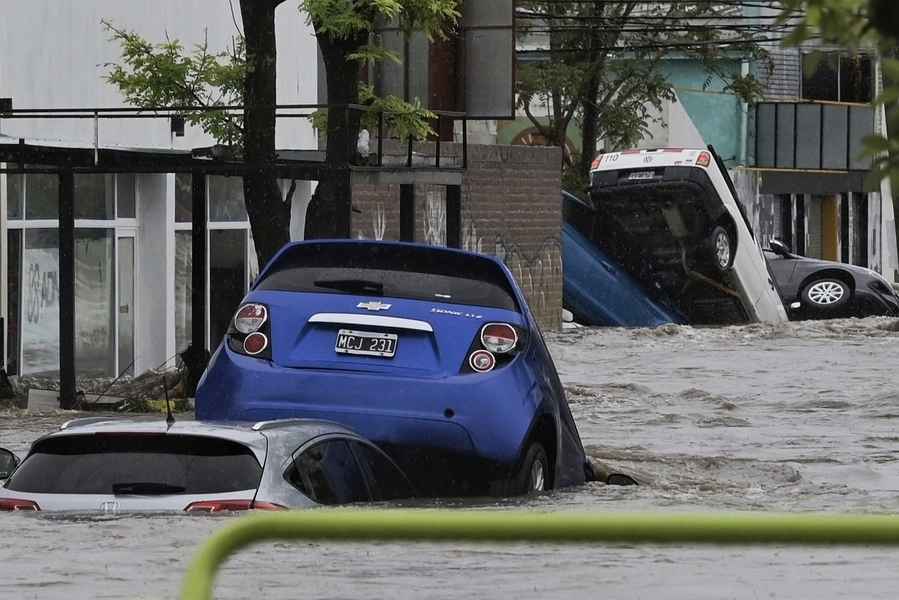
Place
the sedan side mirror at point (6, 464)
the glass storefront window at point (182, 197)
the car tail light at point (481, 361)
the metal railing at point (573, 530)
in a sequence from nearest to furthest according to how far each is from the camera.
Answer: the metal railing at point (573, 530)
the sedan side mirror at point (6, 464)
the car tail light at point (481, 361)
the glass storefront window at point (182, 197)

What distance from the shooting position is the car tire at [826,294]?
107 ft

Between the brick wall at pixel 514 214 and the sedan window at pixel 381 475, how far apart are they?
17917mm

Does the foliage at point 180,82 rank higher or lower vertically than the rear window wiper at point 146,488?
higher

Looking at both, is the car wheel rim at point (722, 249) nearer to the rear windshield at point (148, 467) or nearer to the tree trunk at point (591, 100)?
the tree trunk at point (591, 100)

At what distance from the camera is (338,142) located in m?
15.7

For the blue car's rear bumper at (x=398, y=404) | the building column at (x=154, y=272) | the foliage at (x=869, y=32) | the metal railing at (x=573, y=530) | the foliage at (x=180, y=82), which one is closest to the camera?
the foliage at (x=869, y=32)

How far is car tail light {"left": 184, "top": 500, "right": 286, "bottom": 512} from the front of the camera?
24.2 ft

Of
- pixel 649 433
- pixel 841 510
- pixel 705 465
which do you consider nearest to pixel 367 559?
pixel 841 510

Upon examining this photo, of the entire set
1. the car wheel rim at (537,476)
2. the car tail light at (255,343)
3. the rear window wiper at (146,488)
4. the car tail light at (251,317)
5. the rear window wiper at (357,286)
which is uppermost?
the rear window wiper at (357,286)

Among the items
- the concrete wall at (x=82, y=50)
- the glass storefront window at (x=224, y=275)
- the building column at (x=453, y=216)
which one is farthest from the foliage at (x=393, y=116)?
the glass storefront window at (x=224, y=275)

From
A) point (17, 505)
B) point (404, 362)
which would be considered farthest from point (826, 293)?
point (17, 505)

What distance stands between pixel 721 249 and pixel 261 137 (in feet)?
51.0

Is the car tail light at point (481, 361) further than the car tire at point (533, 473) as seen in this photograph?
No

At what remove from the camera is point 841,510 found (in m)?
11.0
